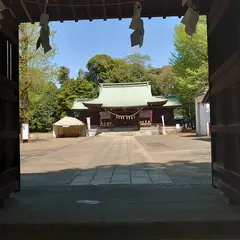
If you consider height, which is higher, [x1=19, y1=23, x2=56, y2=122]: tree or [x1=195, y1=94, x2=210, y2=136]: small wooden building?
[x1=19, y1=23, x2=56, y2=122]: tree

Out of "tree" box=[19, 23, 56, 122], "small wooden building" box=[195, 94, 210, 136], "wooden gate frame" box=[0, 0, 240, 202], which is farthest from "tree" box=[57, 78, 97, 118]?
"wooden gate frame" box=[0, 0, 240, 202]

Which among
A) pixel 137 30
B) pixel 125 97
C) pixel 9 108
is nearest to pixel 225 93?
pixel 137 30

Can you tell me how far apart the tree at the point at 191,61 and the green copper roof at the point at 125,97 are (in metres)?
9.13

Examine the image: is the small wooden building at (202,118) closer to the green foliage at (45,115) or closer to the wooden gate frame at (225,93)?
the wooden gate frame at (225,93)

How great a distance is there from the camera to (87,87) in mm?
65000

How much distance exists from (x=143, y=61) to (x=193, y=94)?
111 ft

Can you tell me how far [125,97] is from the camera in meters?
53.9

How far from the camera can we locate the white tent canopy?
1743 inches

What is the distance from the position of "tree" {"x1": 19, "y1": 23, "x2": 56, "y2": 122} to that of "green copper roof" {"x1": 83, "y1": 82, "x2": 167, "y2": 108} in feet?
63.7

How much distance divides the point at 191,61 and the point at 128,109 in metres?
15.1

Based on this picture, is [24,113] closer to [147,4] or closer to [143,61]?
[147,4]

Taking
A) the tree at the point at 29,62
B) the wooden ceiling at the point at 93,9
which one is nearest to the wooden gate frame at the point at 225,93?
the wooden ceiling at the point at 93,9

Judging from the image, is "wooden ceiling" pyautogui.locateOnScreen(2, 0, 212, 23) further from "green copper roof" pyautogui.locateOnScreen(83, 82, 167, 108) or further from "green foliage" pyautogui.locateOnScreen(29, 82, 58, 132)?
"green foliage" pyautogui.locateOnScreen(29, 82, 58, 132)

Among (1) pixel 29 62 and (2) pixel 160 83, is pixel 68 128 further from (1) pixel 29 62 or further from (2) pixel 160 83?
(2) pixel 160 83
